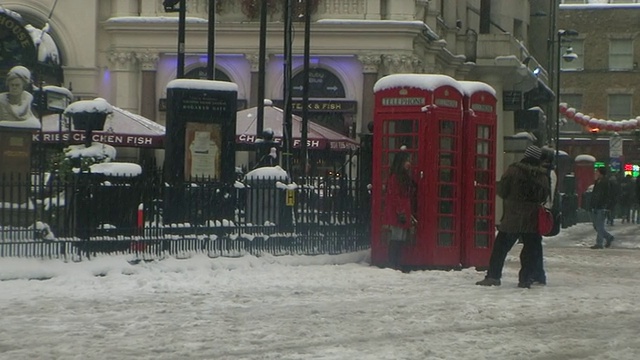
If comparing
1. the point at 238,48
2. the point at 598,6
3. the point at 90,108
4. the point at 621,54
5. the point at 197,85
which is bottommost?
the point at 90,108

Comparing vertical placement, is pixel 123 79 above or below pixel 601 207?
above

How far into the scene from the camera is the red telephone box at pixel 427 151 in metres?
17.5

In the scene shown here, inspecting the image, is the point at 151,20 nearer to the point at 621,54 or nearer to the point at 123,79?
the point at 123,79

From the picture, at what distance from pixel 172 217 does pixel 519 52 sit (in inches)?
1082

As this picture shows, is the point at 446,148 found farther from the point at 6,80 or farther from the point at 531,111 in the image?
the point at 531,111

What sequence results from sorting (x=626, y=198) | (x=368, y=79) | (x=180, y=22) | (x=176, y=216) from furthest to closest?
(x=626, y=198) → (x=368, y=79) → (x=180, y=22) → (x=176, y=216)

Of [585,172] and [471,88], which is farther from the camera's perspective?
[585,172]

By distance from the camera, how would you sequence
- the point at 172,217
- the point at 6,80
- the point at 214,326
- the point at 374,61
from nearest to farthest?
the point at 214,326, the point at 172,217, the point at 6,80, the point at 374,61

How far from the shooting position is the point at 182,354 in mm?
9617

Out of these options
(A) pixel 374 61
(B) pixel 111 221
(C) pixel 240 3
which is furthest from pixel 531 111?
(B) pixel 111 221

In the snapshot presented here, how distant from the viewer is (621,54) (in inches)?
2813

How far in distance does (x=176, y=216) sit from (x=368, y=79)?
20.2 m

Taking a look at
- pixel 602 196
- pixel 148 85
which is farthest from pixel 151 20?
pixel 602 196

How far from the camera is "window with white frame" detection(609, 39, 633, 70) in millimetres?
71188
